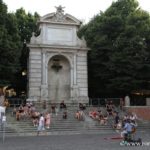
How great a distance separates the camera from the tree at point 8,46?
127ft

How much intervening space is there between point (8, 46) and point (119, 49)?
41.5 feet

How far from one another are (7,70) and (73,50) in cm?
773

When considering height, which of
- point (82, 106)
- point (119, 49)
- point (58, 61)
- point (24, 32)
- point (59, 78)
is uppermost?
point (24, 32)

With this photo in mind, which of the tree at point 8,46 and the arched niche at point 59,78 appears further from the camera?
the arched niche at point 59,78

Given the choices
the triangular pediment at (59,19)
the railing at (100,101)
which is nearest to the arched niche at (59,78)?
the railing at (100,101)

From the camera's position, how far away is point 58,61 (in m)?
43.5

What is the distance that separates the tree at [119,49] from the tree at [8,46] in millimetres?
9591

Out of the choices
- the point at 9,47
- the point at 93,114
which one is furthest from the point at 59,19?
the point at 93,114

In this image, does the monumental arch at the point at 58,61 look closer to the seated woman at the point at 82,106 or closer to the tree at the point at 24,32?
the seated woman at the point at 82,106

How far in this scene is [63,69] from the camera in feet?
143

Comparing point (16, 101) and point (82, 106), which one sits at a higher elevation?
point (16, 101)

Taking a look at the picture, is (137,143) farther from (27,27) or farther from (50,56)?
(27,27)

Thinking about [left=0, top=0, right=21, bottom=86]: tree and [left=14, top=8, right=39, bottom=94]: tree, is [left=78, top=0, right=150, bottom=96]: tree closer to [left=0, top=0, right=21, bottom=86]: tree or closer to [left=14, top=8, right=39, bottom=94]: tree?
[left=14, top=8, right=39, bottom=94]: tree

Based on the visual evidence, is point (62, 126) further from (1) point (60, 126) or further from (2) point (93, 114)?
(2) point (93, 114)
